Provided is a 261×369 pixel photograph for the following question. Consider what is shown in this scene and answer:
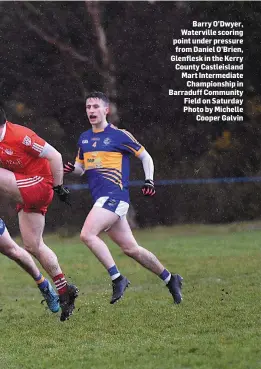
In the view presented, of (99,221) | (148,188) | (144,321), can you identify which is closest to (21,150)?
(99,221)

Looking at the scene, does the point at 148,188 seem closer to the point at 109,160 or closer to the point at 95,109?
the point at 109,160

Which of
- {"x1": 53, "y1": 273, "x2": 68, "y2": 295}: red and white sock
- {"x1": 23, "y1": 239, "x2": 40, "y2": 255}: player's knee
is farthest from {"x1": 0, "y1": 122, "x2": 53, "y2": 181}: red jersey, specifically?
{"x1": 53, "y1": 273, "x2": 68, "y2": 295}: red and white sock

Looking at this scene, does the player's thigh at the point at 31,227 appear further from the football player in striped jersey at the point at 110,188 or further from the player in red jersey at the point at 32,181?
the football player in striped jersey at the point at 110,188

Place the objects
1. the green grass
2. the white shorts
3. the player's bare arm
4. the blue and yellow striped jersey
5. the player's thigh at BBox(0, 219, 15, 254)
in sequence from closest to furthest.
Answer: the green grass → the player's thigh at BBox(0, 219, 15, 254) → the player's bare arm → the white shorts → the blue and yellow striped jersey

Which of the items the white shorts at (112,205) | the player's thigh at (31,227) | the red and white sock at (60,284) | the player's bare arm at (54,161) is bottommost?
the red and white sock at (60,284)

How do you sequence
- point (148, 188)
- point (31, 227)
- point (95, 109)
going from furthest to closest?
point (95, 109), point (148, 188), point (31, 227)

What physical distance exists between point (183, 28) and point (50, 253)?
13.0m

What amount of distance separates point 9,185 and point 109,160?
4.17ft

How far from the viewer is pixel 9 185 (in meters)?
8.68

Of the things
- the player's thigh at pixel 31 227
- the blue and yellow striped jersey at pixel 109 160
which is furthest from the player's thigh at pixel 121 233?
the player's thigh at pixel 31 227

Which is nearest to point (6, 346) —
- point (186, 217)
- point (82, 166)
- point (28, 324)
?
point (28, 324)

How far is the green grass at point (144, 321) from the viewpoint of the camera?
6.79 m

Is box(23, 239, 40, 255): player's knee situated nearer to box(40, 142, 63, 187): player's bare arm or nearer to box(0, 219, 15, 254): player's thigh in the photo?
box(0, 219, 15, 254): player's thigh

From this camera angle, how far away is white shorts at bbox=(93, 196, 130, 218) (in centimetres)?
941
